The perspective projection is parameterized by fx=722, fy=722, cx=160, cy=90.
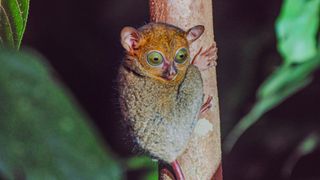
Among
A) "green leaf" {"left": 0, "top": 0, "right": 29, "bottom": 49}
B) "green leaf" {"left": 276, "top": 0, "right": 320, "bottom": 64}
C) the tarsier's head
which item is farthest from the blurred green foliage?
"green leaf" {"left": 0, "top": 0, "right": 29, "bottom": 49}

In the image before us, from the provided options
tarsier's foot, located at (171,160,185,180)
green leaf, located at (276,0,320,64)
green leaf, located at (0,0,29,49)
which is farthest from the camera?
green leaf, located at (276,0,320,64)

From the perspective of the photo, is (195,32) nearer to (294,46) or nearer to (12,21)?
(12,21)

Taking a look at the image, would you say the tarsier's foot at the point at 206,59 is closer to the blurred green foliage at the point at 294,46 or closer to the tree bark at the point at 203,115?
the tree bark at the point at 203,115

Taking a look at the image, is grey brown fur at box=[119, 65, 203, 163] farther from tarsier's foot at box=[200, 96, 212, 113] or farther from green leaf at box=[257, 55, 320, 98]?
green leaf at box=[257, 55, 320, 98]

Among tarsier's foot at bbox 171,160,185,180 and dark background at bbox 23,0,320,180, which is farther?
dark background at bbox 23,0,320,180

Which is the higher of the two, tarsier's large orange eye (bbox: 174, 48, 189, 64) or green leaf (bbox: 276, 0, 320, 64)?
green leaf (bbox: 276, 0, 320, 64)

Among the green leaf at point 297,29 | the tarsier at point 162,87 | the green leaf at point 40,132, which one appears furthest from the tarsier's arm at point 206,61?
the green leaf at point 297,29
